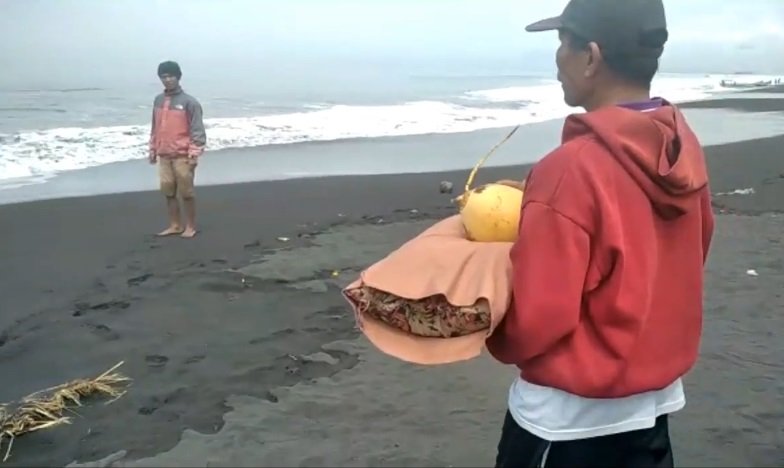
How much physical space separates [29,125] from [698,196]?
68.4 ft

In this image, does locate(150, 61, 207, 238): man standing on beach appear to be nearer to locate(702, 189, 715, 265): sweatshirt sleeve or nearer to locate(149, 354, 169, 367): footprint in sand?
locate(149, 354, 169, 367): footprint in sand

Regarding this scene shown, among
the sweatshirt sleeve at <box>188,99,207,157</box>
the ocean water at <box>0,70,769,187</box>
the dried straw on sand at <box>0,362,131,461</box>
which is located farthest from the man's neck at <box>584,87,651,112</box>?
the ocean water at <box>0,70,769,187</box>

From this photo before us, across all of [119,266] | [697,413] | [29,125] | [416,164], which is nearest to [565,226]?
[697,413]

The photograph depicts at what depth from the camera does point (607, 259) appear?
1.89 metres

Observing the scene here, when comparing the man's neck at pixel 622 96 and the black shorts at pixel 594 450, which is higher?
the man's neck at pixel 622 96

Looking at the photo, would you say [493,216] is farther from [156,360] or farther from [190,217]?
[190,217]

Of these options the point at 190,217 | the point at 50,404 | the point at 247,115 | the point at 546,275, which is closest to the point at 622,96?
the point at 546,275

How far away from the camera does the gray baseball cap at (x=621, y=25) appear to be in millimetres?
1955

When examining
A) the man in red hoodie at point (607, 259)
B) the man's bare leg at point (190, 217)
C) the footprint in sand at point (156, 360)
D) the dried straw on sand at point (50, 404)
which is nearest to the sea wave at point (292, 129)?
the man's bare leg at point (190, 217)

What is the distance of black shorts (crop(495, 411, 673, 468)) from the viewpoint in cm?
214

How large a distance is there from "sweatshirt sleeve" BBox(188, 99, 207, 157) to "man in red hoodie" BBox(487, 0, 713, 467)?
749cm

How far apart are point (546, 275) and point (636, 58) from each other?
60 cm

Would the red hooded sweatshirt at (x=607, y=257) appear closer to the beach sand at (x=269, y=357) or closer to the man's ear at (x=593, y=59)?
the man's ear at (x=593, y=59)

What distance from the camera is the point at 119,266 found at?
7.87 metres
